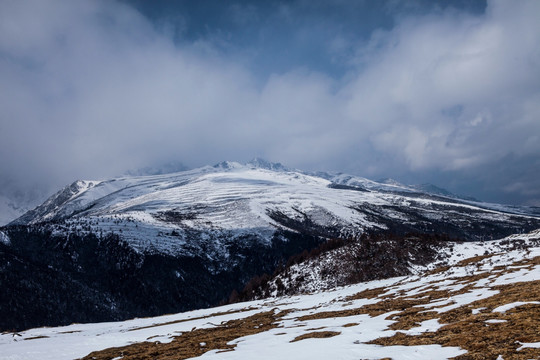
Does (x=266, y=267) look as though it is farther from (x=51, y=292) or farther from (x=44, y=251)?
(x=44, y=251)

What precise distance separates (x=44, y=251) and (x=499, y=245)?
18606 centimetres

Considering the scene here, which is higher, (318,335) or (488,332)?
(488,332)

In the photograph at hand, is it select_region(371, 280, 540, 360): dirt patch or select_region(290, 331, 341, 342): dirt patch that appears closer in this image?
select_region(371, 280, 540, 360): dirt patch

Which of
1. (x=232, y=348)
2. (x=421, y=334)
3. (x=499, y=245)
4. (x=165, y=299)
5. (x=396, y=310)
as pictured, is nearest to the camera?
(x=421, y=334)

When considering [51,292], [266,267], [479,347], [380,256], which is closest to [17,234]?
[51,292]

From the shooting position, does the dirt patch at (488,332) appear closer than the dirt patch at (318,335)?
Yes

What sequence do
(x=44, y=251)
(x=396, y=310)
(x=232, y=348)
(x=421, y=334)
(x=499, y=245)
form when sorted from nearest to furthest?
(x=421, y=334) → (x=232, y=348) → (x=396, y=310) → (x=499, y=245) → (x=44, y=251)

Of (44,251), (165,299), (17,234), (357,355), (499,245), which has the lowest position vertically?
(165,299)

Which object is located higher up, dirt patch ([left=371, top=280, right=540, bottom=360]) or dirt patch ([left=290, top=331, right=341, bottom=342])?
dirt patch ([left=371, top=280, right=540, bottom=360])

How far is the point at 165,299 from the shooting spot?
455 feet

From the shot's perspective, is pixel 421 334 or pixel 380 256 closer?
pixel 421 334

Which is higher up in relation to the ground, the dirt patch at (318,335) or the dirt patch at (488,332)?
the dirt patch at (488,332)

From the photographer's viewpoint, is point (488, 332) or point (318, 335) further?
point (318, 335)

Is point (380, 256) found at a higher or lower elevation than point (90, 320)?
higher
